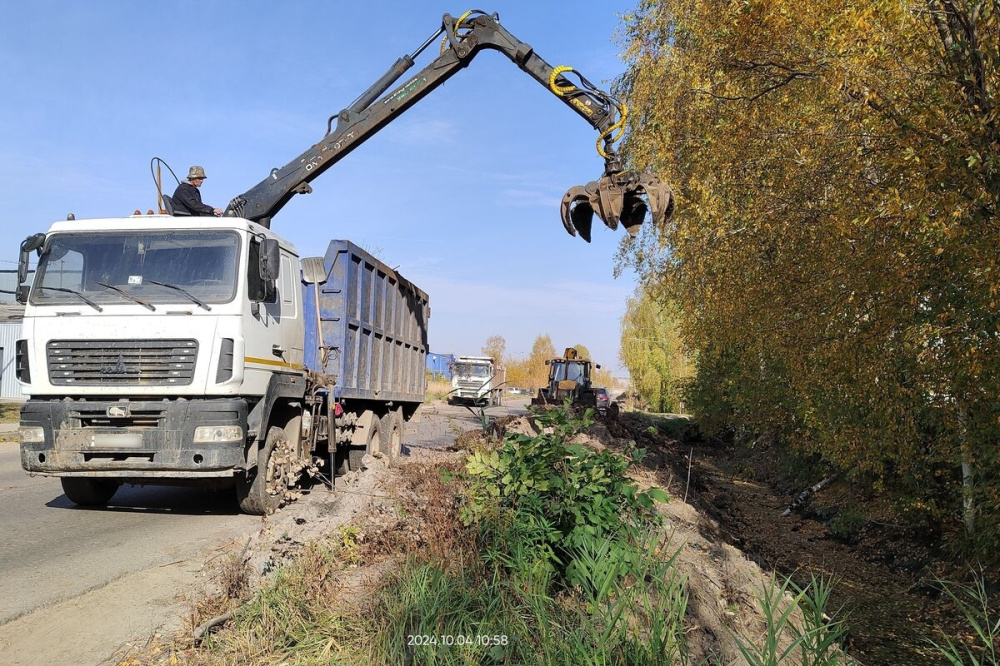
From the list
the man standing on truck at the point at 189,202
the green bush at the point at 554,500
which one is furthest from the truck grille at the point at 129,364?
the green bush at the point at 554,500

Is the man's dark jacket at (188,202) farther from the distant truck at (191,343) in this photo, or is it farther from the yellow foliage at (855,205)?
the yellow foliage at (855,205)

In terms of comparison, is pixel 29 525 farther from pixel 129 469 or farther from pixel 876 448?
pixel 876 448

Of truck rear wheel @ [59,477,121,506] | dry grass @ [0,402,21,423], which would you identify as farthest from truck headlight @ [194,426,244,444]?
dry grass @ [0,402,21,423]

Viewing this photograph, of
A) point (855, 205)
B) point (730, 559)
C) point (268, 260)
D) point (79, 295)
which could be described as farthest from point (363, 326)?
point (855, 205)

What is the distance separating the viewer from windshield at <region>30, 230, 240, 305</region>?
677cm

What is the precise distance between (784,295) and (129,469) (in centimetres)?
680

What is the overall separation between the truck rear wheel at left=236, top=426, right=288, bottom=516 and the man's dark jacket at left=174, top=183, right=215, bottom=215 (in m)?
2.60

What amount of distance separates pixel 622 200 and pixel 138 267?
5061mm

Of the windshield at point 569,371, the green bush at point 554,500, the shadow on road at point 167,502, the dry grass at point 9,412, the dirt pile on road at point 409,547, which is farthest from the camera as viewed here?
the windshield at point 569,371

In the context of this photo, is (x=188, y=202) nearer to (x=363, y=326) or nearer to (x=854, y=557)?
(x=363, y=326)

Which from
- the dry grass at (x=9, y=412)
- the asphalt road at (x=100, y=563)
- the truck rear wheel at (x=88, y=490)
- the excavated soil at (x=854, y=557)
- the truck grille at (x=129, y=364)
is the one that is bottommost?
the excavated soil at (x=854, y=557)

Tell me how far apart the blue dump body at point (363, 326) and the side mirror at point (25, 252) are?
287 cm

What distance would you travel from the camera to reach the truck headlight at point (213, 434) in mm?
6348

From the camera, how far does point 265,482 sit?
7129 millimetres
